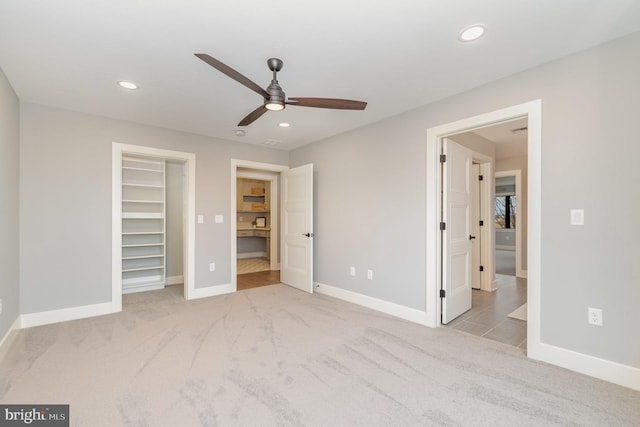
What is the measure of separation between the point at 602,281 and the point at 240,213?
24.9 feet

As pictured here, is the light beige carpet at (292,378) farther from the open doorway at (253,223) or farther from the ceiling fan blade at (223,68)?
the open doorway at (253,223)

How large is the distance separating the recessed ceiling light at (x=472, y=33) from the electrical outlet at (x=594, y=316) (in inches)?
87.4

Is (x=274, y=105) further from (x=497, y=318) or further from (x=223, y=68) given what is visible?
(x=497, y=318)

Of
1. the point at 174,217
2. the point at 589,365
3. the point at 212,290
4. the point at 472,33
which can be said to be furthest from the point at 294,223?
the point at 589,365

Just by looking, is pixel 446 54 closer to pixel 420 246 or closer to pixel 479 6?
pixel 479 6

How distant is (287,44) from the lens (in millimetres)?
2088

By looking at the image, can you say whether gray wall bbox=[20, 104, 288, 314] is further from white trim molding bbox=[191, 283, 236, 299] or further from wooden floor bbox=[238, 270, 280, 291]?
wooden floor bbox=[238, 270, 280, 291]

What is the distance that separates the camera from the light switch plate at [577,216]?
2210 millimetres

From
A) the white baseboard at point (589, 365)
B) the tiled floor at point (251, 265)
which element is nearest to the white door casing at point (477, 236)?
the white baseboard at point (589, 365)

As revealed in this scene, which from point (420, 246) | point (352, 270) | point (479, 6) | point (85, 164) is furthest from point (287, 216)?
point (479, 6)

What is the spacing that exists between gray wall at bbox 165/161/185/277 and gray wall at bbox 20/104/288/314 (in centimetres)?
133

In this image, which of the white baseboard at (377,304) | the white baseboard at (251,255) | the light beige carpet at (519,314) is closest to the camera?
the white baseboard at (377,304)

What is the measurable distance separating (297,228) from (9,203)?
340 cm

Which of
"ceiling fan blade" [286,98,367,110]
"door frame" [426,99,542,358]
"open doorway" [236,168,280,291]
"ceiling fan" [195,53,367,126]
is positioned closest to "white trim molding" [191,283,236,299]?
"open doorway" [236,168,280,291]
